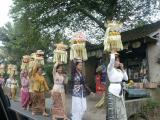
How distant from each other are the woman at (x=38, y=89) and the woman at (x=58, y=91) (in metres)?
1.21

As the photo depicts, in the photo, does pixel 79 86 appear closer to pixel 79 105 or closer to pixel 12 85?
→ pixel 79 105

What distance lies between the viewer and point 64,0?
16.6 m

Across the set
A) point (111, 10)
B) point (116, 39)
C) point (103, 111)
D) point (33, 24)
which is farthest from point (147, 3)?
point (116, 39)

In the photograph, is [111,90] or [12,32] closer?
[111,90]

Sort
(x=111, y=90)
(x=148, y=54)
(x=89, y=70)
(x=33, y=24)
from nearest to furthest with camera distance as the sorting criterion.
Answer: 1. (x=111, y=90)
2. (x=148, y=54)
3. (x=33, y=24)
4. (x=89, y=70)

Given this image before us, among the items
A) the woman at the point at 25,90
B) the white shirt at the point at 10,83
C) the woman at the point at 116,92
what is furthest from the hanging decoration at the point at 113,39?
the white shirt at the point at 10,83

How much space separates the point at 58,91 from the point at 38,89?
5.44 ft

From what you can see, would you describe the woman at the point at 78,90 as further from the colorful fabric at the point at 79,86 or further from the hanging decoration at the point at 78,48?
the hanging decoration at the point at 78,48

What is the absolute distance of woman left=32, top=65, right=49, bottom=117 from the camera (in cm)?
1195

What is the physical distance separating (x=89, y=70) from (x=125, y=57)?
3140mm

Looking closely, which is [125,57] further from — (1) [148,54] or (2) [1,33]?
(2) [1,33]

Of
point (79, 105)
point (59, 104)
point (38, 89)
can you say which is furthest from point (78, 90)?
point (38, 89)

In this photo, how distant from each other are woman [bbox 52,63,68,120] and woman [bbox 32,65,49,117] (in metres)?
1.21

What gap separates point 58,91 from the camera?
1065 cm
